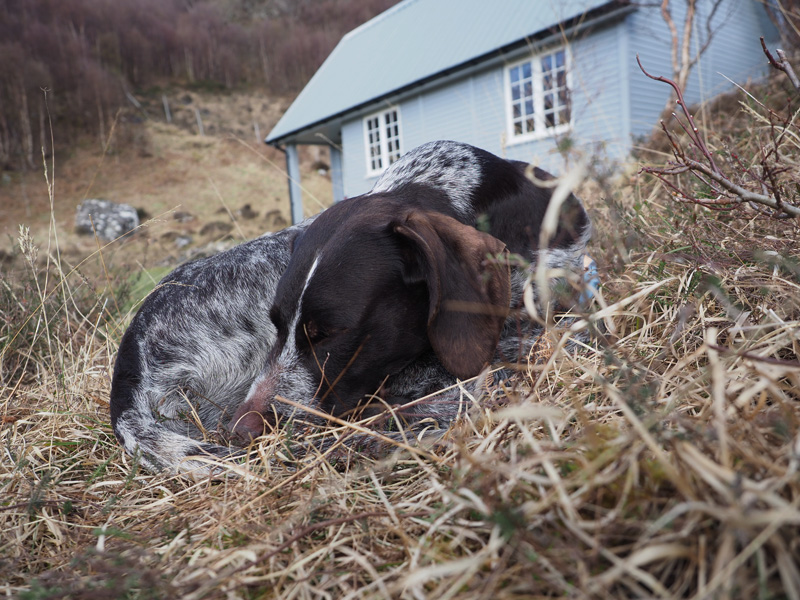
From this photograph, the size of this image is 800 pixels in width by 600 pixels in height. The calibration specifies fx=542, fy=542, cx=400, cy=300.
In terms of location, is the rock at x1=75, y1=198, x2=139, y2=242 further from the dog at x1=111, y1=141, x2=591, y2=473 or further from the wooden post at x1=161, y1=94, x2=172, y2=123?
the dog at x1=111, y1=141, x2=591, y2=473

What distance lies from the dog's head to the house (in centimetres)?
603

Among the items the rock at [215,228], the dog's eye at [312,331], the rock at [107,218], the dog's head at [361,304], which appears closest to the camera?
the dog's head at [361,304]

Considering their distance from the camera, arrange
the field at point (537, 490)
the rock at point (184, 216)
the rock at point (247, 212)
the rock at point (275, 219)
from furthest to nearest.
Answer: the rock at point (184, 216) < the rock at point (247, 212) < the rock at point (275, 219) < the field at point (537, 490)

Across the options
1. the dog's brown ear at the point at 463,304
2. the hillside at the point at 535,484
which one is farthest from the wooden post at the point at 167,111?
the dog's brown ear at the point at 463,304

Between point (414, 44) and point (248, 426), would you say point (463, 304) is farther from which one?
point (414, 44)

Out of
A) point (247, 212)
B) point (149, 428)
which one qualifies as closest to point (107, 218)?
point (247, 212)

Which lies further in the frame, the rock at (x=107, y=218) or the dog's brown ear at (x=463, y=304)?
the rock at (x=107, y=218)

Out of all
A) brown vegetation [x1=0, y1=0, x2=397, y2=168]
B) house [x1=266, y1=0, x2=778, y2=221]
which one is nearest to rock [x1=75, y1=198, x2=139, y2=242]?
brown vegetation [x1=0, y1=0, x2=397, y2=168]

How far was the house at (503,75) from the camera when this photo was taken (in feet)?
37.2

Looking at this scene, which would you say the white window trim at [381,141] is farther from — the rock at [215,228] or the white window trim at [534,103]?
the rock at [215,228]

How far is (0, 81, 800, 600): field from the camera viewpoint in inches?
34.4

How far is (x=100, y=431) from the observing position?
2.56 metres

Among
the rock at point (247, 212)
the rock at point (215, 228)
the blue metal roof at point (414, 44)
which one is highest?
the blue metal roof at point (414, 44)

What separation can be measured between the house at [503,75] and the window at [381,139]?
5 cm
